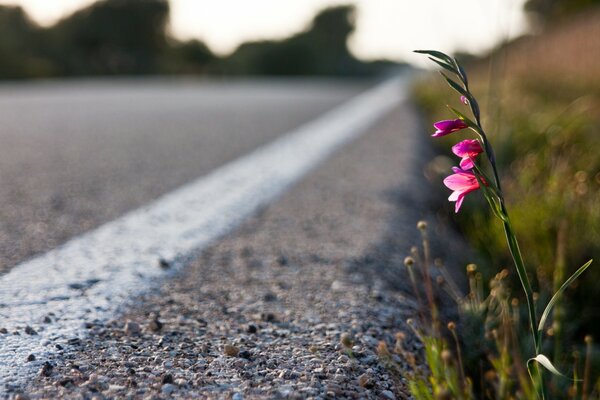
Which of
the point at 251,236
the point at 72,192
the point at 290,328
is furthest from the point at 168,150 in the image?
the point at 290,328

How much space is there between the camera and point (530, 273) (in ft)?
6.90

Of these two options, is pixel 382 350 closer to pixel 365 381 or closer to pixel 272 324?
pixel 365 381

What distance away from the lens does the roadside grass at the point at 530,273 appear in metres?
1.41

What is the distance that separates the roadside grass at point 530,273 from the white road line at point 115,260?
25.3 inches

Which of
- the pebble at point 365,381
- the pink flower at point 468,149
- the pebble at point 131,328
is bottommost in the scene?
the pebble at point 365,381

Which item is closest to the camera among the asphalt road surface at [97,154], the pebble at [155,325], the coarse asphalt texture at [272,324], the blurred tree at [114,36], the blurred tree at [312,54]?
the coarse asphalt texture at [272,324]

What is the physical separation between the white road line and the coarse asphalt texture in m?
0.05

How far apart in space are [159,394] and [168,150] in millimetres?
2956

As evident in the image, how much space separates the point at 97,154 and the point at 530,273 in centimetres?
236

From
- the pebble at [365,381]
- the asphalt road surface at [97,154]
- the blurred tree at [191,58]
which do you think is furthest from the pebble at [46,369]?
the blurred tree at [191,58]

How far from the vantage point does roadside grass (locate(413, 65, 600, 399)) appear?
141cm

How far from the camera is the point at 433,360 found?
1.30 meters

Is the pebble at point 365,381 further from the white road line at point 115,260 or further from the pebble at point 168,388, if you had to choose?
the white road line at point 115,260

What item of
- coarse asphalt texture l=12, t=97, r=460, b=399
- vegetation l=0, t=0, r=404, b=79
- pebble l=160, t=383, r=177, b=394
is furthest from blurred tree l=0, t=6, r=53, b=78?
pebble l=160, t=383, r=177, b=394
